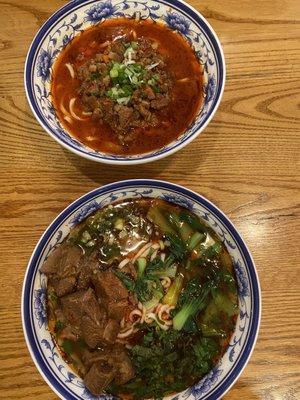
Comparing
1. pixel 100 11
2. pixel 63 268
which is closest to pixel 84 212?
pixel 63 268

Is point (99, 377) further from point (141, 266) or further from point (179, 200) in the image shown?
point (179, 200)

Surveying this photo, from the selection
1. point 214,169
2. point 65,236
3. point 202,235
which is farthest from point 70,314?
point 214,169

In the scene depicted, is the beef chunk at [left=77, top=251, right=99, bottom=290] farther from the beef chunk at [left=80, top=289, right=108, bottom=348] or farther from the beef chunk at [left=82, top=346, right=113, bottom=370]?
the beef chunk at [left=82, top=346, right=113, bottom=370]

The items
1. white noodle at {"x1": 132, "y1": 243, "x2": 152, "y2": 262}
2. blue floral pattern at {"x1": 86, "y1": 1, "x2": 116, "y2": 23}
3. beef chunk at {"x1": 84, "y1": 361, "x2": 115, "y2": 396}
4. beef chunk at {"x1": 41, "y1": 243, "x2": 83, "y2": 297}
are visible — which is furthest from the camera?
blue floral pattern at {"x1": 86, "y1": 1, "x2": 116, "y2": 23}

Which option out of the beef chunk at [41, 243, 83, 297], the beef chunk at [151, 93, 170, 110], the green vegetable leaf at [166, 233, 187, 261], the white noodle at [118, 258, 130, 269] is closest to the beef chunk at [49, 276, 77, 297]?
the beef chunk at [41, 243, 83, 297]

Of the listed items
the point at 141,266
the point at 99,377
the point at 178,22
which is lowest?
the point at 99,377
